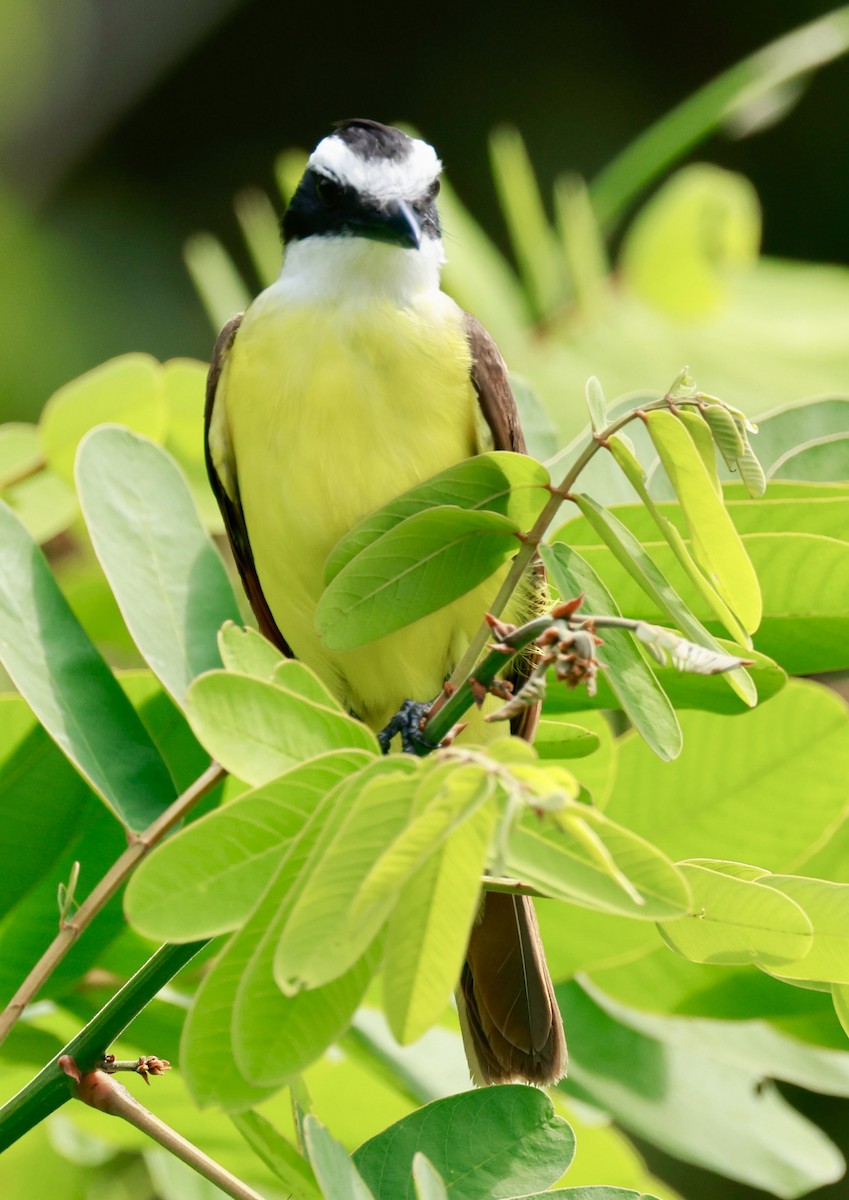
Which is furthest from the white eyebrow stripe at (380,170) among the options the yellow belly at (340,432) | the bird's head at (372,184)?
the yellow belly at (340,432)

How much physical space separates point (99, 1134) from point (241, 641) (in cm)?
77

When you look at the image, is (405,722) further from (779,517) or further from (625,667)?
(625,667)

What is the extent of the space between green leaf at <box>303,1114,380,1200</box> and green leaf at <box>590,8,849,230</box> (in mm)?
1851

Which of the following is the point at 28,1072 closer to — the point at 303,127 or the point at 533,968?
the point at 533,968

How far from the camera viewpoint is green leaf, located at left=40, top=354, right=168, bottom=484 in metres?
1.89

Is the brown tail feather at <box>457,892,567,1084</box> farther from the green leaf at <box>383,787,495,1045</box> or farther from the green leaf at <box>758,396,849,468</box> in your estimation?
the green leaf at <box>383,787,495,1045</box>

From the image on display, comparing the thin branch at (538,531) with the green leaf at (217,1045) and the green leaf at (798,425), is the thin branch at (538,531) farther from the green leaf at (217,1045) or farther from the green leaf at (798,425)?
the green leaf at (798,425)

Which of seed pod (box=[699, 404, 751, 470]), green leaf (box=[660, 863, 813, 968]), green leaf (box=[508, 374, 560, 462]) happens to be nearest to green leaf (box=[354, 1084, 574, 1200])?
green leaf (box=[660, 863, 813, 968])

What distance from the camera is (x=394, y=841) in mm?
855

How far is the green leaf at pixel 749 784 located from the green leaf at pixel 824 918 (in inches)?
16.2

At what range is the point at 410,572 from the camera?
4.22ft

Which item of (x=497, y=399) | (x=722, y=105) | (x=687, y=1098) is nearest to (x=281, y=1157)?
(x=687, y=1098)

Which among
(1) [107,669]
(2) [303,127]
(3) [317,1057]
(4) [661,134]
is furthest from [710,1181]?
(2) [303,127]

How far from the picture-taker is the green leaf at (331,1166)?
1.10 meters
